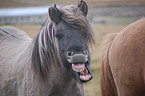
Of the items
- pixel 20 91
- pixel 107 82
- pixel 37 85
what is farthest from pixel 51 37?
pixel 107 82

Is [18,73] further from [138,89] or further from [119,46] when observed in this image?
[138,89]

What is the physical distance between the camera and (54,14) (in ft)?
5.56

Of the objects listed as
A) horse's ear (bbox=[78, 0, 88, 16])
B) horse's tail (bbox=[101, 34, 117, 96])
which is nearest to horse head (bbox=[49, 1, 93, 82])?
horse's ear (bbox=[78, 0, 88, 16])

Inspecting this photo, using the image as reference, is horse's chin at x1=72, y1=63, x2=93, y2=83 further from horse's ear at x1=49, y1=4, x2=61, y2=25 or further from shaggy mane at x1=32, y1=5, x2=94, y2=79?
horse's ear at x1=49, y1=4, x2=61, y2=25

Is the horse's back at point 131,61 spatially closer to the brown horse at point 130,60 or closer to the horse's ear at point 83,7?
the brown horse at point 130,60

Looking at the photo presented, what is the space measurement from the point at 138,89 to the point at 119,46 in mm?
637

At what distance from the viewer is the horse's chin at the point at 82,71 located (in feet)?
5.05

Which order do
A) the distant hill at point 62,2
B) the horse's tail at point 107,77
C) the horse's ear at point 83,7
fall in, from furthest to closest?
the horse's tail at point 107,77
the distant hill at point 62,2
the horse's ear at point 83,7

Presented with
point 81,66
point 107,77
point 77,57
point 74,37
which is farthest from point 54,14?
point 107,77

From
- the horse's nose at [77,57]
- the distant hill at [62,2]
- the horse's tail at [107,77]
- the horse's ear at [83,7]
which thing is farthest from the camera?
the horse's tail at [107,77]

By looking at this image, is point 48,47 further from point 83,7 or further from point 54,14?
point 83,7

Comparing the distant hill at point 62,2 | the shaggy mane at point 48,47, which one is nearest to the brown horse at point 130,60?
the shaggy mane at point 48,47

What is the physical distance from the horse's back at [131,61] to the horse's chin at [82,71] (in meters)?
0.63

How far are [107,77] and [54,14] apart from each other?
1383 millimetres
